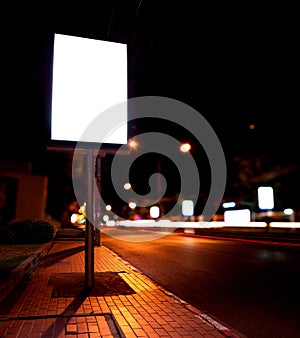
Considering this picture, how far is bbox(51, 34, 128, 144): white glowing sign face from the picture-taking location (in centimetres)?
673

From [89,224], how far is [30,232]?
10.1 meters

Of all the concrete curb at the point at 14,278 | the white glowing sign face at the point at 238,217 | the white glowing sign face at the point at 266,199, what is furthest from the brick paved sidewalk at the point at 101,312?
the white glowing sign face at the point at 238,217

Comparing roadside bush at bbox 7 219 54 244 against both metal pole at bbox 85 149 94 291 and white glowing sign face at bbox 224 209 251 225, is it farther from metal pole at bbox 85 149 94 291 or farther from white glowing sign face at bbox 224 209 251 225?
white glowing sign face at bbox 224 209 251 225

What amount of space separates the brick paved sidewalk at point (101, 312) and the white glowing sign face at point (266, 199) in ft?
67.9

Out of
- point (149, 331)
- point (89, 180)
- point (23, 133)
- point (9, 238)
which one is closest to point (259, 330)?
point (149, 331)

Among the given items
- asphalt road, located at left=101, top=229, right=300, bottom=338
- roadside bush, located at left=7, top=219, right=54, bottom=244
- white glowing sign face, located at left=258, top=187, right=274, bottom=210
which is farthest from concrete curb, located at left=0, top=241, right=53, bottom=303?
white glowing sign face, located at left=258, top=187, right=274, bottom=210

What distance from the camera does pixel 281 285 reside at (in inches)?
333

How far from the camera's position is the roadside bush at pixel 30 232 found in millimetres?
16066

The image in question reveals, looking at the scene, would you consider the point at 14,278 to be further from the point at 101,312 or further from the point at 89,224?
the point at 101,312

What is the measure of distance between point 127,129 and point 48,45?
6.90ft

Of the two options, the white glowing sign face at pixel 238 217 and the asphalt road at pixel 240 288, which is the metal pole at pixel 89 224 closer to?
the asphalt road at pixel 240 288

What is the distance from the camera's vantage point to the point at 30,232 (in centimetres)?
1623

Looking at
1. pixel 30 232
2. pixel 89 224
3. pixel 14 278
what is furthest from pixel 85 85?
pixel 30 232

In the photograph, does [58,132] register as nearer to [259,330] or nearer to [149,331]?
[149,331]
